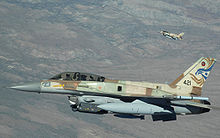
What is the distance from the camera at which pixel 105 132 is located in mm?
162500

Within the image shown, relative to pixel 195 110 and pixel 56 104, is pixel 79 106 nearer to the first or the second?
pixel 195 110

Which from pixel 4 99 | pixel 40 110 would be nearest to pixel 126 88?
pixel 40 110

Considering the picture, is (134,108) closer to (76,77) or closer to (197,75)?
(76,77)

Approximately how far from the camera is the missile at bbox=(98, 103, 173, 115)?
34.5 metres

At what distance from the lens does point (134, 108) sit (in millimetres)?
35406

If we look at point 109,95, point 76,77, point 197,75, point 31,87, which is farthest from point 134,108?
point 31,87

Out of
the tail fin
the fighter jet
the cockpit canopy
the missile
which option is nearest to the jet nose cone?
the fighter jet

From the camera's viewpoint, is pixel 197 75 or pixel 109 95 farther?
pixel 197 75

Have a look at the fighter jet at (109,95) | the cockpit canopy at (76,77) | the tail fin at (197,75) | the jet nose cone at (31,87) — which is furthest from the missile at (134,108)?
the jet nose cone at (31,87)

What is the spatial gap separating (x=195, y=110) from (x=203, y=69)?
4.62m

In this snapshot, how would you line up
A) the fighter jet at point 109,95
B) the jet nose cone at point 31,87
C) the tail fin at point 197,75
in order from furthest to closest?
the tail fin at point 197,75
the fighter jet at point 109,95
the jet nose cone at point 31,87

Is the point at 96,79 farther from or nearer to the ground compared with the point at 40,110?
farther from the ground

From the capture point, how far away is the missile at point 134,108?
113 feet

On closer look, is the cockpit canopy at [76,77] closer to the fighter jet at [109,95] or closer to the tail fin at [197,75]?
the fighter jet at [109,95]
